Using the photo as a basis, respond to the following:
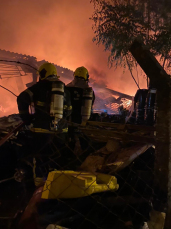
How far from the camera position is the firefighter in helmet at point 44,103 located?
310cm

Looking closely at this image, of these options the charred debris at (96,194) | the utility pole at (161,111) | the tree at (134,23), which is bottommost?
the charred debris at (96,194)

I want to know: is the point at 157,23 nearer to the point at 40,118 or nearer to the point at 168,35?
the point at 168,35

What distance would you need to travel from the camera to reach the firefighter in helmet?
3.10 meters

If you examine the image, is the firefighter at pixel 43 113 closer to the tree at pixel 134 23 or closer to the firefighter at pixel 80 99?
the firefighter at pixel 80 99

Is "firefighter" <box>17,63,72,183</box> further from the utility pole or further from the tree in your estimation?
the tree

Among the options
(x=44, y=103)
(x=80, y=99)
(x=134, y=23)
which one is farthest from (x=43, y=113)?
(x=134, y=23)

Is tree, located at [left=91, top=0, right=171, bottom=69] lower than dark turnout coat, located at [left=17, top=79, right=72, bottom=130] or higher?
higher

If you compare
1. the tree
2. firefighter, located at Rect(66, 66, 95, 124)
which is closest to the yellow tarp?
firefighter, located at Rect(66, 66, 95, 124)

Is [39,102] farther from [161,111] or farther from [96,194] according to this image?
[161,111]

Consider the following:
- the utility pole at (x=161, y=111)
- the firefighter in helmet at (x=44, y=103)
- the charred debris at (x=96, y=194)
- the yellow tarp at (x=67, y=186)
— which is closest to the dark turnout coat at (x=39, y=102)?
the firefighter in helmet at (x=44, y=103)

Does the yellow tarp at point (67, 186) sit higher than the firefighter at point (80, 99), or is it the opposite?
the firefighter at point (80, 99)

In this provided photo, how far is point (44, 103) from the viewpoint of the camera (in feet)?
10.6

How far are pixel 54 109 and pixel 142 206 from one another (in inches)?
79.5

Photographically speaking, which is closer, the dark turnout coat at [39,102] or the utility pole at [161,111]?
the utility pole at [161,111]
